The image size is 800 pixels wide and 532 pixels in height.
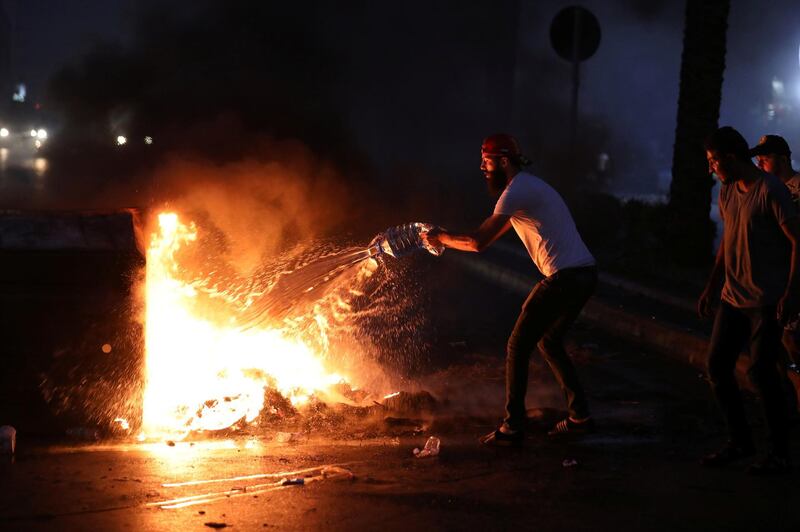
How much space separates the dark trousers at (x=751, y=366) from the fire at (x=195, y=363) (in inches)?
98.4

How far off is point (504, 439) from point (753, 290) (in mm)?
1500

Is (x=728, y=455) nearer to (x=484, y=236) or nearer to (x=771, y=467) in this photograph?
(x=771, y=467)

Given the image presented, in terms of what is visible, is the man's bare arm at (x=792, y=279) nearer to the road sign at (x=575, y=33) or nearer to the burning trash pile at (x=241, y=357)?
the burning trash pile at (x=241, y=357)

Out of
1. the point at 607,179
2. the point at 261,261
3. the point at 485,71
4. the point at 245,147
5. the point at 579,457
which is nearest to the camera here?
the point at 579,457

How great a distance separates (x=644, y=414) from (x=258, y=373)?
7.93 ft

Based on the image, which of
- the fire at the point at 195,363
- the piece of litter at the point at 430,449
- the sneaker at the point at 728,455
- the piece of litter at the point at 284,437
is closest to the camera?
the sneaker at the point at 728,455

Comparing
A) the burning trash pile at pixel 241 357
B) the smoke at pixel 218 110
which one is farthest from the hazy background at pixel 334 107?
the burning trash pile at pixel 241 357

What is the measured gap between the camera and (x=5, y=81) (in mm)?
107625

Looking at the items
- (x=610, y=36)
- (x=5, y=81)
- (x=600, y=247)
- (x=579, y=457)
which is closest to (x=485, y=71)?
(x=600, y=247)

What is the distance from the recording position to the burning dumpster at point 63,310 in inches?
215

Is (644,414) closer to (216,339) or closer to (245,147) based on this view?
(216,339)

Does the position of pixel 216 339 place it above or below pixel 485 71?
below

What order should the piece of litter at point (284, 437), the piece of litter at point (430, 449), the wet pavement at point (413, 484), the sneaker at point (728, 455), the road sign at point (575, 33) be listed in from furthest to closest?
the road sign at point (575, 33)
the piece of litter at point (284, 437)
the piece of litter at point (430, 449)
the sneaker at point (728, 455)
the wet pavement at point (413, 484)

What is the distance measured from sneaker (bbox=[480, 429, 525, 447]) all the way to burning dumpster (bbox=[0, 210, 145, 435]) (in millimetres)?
2074
